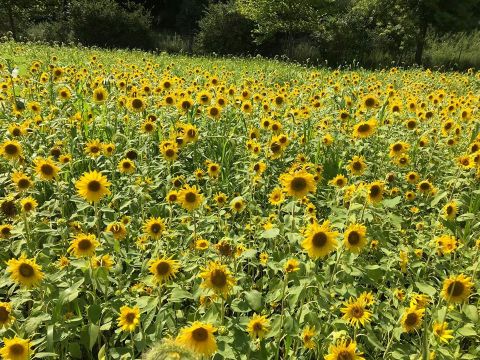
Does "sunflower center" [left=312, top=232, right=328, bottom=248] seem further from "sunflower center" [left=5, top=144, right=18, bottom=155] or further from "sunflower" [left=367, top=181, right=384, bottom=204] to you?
"sunflower center" [left=5, top=144, right=18, bottom=155]

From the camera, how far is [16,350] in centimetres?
168

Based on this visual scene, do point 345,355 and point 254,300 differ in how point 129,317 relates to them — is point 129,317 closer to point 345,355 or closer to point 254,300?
point 254,300

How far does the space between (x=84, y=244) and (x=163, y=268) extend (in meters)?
0.45

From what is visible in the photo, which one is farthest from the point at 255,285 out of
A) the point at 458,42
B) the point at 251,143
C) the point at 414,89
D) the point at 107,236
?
the point at 458,42

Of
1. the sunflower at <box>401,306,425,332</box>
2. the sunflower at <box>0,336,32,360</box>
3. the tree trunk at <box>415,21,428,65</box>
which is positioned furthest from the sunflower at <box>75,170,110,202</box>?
the tree trunk at <box>415,21,428,65</box>

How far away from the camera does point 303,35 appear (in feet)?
96.0

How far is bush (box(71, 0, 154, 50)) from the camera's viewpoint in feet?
81.0

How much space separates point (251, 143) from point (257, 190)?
1.53 ft

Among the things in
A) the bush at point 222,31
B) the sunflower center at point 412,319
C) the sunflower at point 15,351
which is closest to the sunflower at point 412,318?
the sunflower center at point 412,319

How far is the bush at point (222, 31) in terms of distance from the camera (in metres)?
25.4

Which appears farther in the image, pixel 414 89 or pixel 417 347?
pixel 414 89

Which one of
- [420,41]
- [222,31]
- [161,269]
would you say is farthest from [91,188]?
[222,31]

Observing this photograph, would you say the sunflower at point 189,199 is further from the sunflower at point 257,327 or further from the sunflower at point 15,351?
the sunflower at point 15,351

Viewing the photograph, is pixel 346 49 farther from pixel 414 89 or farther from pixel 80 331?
pixel 80 331
